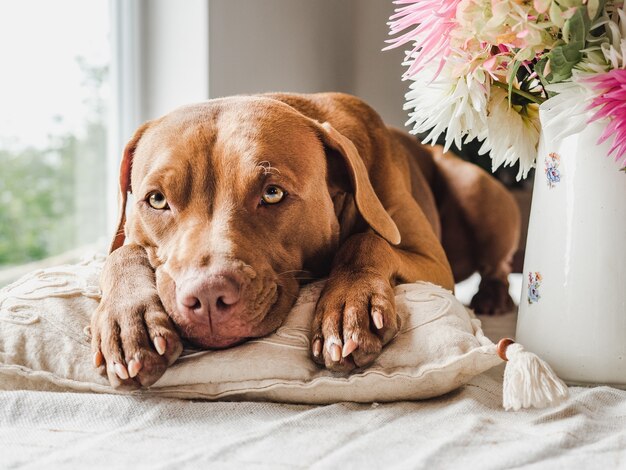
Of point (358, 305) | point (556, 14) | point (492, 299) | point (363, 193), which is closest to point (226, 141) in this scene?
point (363, 193)

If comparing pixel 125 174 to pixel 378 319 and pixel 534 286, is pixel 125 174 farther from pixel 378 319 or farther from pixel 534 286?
pixel 534 286

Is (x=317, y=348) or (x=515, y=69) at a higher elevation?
(x=515, y=69)

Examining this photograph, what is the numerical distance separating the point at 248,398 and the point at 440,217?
5.93ft

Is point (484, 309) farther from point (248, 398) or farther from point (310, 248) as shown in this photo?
point (248, 398)

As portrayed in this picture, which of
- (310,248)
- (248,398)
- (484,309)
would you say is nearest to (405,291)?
(310,248)

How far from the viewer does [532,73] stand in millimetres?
1731

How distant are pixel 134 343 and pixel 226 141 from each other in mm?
552

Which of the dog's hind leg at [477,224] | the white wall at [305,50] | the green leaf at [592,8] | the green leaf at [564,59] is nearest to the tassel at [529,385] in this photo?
the green leaf at [564,59]

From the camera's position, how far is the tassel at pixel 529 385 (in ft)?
4.55

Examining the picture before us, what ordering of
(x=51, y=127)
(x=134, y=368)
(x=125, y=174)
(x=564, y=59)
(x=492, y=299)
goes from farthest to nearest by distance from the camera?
1. (x=51, y=127)
2. (x=492, y=299)
3. (x=125, y=174)
4. (x=564, y=59)
5. (x=134, y=368)

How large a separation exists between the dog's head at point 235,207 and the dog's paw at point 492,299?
106 cm

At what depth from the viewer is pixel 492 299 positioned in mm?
2951

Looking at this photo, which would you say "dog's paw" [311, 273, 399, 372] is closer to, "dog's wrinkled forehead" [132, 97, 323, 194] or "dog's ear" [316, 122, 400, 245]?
"dog's ear" [316, 122, 400, 245]

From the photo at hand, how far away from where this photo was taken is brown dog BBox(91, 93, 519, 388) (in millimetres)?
1496
